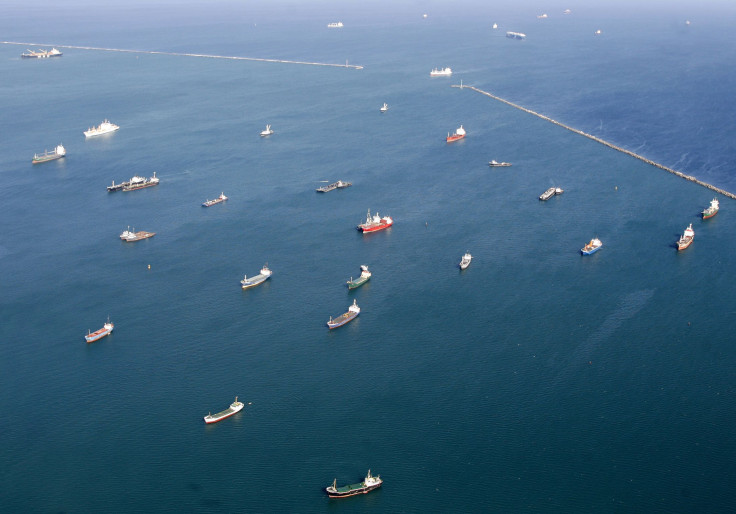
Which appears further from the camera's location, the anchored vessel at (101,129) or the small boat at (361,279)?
the anchored vessel at (101,129)

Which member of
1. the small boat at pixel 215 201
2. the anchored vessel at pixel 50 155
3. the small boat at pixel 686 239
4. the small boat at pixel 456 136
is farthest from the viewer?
the small boat at pixel 456 136

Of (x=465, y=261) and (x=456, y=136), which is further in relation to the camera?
(x=456, y=136)

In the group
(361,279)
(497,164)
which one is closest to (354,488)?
(361,279)

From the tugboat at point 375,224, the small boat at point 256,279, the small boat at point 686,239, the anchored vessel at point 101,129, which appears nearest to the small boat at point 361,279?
the small boat at point 256,279

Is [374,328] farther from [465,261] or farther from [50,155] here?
[50,155]

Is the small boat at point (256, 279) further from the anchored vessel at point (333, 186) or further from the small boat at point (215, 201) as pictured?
the anchored vessel at point (333, 186)

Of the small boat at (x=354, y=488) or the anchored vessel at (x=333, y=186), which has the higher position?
the anchored vessel at (x=333, y=186)

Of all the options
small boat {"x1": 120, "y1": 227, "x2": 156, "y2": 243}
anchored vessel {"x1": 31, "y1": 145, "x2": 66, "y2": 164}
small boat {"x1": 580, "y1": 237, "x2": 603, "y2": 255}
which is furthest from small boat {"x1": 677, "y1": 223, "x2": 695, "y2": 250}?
anchored vessel {"x1": 31, "y1": 145, "x2": 66, "y2": 164}

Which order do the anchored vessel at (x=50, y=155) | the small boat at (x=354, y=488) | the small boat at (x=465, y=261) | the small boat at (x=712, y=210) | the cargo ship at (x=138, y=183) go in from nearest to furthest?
the small boat at (x=354, y=488), the small boat at (x=465, y=261), the small boat at (x=712, y=210), the cargo ship at (x=138, y=183), the anchored vessel at (x=50, y=155)
